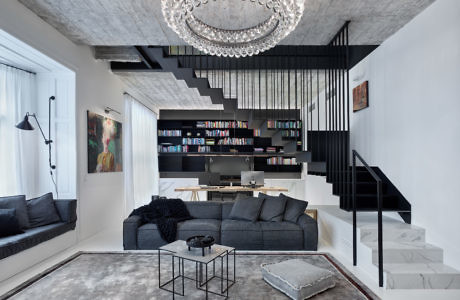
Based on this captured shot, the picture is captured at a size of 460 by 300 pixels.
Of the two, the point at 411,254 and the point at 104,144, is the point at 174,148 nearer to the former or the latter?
the point at 104,144

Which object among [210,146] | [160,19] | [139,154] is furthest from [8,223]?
[210,146]

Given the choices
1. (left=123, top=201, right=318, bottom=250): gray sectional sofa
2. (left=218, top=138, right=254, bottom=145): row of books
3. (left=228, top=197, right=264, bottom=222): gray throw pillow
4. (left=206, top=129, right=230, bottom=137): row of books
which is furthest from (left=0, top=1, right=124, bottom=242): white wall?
(left=218, top=138, right=254, bottom=145): row of books

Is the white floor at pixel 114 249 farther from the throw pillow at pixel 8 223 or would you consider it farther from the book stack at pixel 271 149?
the book stack at pixel 271 149

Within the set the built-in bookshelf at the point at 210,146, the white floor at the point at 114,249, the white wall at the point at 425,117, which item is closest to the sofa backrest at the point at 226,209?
the white floor at the point at 114,249

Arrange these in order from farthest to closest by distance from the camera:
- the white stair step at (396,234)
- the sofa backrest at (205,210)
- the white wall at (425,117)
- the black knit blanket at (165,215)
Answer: the sofa backrest at (205,210), the black knit blanket at (165,215), the white stair step at (396,234), the white wall at (425,117)

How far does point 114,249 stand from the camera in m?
3.70

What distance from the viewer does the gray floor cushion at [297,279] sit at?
230 cm

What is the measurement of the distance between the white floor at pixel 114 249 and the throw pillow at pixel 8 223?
484 mm

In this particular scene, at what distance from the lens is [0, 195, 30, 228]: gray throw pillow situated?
10.6ft

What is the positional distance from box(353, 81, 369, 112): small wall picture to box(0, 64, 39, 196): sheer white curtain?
527cm

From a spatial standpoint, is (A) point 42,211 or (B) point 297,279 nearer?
(B) point 297,279

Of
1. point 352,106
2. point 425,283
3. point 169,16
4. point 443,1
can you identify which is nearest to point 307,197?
point 352,106

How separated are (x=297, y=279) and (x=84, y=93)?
13.6 ft

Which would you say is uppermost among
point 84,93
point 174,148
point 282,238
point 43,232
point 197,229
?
point 84,93
